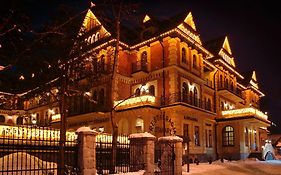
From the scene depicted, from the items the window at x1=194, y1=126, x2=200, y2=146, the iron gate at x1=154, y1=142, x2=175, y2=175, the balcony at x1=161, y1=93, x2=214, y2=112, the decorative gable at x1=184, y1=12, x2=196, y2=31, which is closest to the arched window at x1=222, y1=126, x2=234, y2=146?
the balcony at x1=161, y1=93, x2=214, y2=112

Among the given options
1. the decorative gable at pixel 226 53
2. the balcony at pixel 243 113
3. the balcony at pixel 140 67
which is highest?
the decorative gable at pixel 226 53

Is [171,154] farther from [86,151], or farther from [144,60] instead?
[144,60]

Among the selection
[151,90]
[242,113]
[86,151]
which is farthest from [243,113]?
[86,151]

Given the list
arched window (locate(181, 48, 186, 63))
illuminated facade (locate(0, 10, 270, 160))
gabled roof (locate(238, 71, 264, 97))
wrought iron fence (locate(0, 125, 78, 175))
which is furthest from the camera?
gabled roof (locate(238, 71, 264, 97))

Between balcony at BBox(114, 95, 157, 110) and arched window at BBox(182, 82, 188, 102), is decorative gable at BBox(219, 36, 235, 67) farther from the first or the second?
balcony at BBox(114, 95, 157, 110)

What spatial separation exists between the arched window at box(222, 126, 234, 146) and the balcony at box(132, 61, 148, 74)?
1300 cm

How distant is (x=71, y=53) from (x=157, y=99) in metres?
13.8

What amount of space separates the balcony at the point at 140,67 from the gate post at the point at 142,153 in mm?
17458

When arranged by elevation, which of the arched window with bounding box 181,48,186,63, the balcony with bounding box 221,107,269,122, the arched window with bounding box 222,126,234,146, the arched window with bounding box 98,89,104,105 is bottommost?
the arched window with bounding box 222,126,234,146

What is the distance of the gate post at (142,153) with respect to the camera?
15781mm

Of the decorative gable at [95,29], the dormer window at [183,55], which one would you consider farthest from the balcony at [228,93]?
the decorative gable at [95,29]

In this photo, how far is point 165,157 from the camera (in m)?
18.2

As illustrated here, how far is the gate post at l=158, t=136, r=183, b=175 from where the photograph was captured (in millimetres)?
18109

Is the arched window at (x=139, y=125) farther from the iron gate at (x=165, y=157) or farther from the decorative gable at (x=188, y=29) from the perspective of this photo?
the iron gate at (x=165, y=157)
